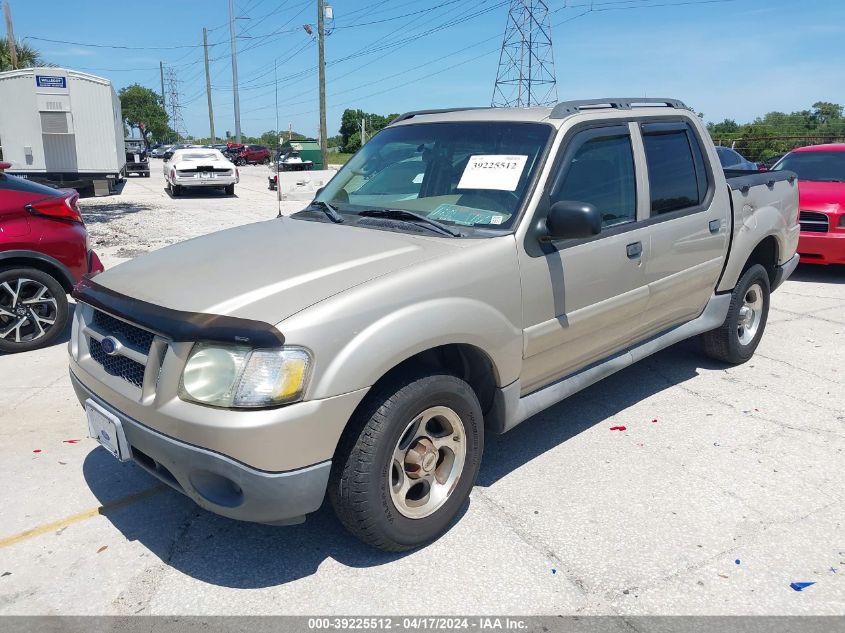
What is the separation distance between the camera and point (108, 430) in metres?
2.95

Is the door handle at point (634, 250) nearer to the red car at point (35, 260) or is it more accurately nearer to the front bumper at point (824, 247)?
the red car at point (35, 260)

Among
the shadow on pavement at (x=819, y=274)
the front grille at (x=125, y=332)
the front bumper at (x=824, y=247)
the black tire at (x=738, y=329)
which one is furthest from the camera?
the shadow on pavement at (x=819, y=274)

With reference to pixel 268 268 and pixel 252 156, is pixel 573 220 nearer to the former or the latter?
pixel 268 268

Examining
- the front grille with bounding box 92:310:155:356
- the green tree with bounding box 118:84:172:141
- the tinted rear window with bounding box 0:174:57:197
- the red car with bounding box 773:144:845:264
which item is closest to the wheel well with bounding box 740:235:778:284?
the red car with bounding box 773:144:845:264

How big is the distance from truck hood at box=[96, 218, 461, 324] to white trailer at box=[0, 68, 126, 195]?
17.2m

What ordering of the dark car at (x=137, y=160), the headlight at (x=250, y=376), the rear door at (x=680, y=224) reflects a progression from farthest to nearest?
1. the dark car at (x=137, y=160)
2. the rear door at (x=680, y=224)
3. the headlight at (x=250, y=376)

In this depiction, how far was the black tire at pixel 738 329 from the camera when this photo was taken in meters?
5.21

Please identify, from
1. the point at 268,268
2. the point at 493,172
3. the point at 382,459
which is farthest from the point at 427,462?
the point at 493,172

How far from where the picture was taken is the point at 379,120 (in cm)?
7300

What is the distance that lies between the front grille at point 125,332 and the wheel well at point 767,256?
14.5ft

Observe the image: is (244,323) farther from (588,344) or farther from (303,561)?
(588,344)

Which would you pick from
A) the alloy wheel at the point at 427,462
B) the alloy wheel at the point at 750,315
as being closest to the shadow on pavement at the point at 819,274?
the alloy wheel at the point at 750,315

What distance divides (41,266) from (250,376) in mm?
4346

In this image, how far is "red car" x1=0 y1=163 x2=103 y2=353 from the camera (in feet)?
18.9
